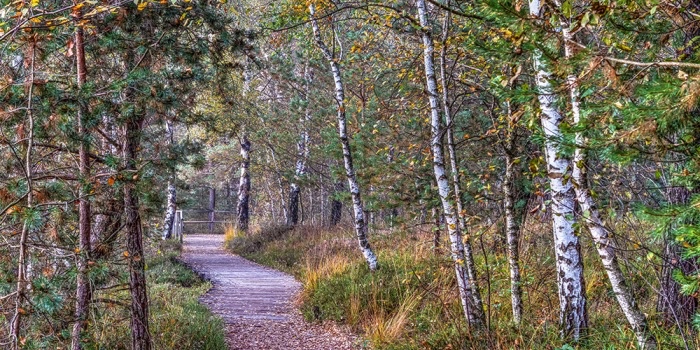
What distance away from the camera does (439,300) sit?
648 cm

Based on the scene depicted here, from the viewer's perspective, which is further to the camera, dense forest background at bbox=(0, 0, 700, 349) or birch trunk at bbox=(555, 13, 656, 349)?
birch trunk at bbox=(555, 13, 656, 349)

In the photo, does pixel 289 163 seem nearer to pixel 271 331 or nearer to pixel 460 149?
pixel 460 149

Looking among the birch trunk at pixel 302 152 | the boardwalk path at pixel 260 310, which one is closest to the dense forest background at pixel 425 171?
the boardwalk path at pixel 260 310

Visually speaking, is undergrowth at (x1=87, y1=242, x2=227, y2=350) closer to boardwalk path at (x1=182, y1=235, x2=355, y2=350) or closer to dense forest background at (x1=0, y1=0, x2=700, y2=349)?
dense forest background at (x1=0, y1=0, x2=700, y2=349)

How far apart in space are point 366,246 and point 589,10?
682 centimetres

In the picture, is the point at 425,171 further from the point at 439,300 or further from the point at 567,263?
the point at 567,263

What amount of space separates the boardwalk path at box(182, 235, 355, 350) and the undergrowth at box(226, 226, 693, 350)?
32 cm

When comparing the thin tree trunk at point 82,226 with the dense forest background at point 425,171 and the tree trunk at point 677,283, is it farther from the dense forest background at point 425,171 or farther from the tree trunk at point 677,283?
the tree trunk at point 677,283

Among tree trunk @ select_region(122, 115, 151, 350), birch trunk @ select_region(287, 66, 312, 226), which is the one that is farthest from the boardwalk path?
birch trunk @ select_region(287, 66, 312, 226)

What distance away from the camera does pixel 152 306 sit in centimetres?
738

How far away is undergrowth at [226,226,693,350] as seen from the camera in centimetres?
468

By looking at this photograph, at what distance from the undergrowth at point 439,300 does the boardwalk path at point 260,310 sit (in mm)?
320

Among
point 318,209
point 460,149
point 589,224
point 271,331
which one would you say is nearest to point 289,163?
point 460,149

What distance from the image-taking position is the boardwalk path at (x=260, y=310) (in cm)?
713
